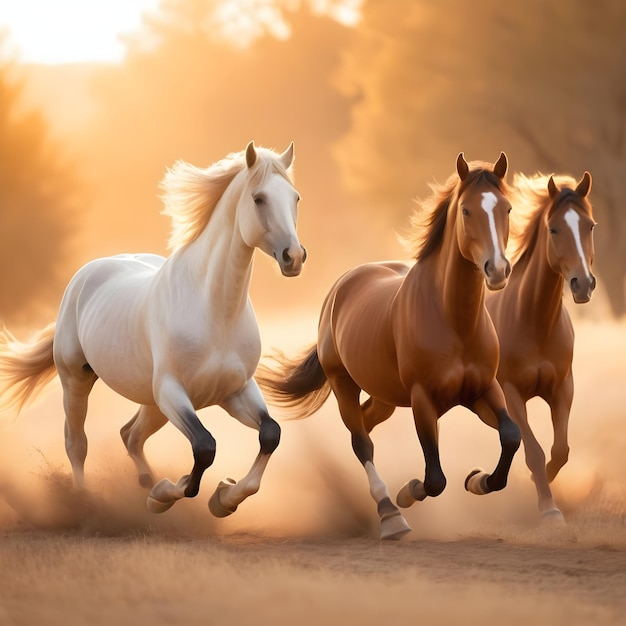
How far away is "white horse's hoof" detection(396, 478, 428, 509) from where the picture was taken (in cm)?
698

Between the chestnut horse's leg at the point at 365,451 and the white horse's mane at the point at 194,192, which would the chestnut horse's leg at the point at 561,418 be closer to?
the chestnut horse's leg at the point at 365,451

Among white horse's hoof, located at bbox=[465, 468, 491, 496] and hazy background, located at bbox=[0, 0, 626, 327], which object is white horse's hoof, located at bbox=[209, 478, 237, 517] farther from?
hazy background, located at bbox=[0, 0, 626, 327]

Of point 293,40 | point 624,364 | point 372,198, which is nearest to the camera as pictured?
point 624,364

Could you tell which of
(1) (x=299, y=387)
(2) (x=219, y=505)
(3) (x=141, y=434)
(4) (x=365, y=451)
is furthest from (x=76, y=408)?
(4) (x=365, y=451)

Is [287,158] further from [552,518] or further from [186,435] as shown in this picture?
[552,518]

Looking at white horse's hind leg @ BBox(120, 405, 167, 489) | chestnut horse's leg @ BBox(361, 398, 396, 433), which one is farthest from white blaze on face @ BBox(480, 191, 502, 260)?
white horse's hind leg @ BBox(120, 405, 167, 489)

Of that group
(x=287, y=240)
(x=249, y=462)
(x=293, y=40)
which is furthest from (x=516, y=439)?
(x=293, y=40)

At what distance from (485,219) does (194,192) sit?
1869mm

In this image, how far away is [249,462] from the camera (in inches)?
415

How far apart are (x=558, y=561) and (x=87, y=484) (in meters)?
3.38

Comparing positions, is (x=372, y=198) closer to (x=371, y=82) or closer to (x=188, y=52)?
(x=371, y=82)

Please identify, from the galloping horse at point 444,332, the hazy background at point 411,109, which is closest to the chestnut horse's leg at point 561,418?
the galloping horse at point 444,332

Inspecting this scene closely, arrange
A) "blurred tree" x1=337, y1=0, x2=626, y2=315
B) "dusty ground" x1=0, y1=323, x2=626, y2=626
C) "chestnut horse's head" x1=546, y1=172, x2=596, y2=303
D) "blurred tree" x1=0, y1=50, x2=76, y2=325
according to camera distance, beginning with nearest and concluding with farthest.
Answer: "dusty ground" x1=0, y1=323, x2=626, y2=626 → "chestnut horse's head" x1=546, y1=172, x2=596, y2=303 → "blurred tree" x1=0, y1=50, x2=76, y2=325 → "blurred tree" x1=337, y1=0, x2=626, y2=315

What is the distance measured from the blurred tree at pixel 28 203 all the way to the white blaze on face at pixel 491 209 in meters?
13.0
